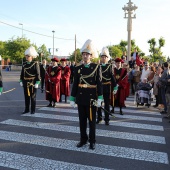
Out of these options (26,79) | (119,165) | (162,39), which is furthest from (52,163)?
(162,39)

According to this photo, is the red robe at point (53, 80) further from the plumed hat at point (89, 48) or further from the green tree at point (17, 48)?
the green tree at point (17, 48)

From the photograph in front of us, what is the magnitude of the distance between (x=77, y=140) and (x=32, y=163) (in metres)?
1.65

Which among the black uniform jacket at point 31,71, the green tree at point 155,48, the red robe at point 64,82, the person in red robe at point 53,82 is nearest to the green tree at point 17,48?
the green tree at point 155,48

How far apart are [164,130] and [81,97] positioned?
317 cm

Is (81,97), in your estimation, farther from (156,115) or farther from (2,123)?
(156,115)

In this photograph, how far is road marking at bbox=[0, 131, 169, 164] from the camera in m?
5.12

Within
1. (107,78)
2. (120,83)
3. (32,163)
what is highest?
(107,78)

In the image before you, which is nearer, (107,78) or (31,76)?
(107,78)

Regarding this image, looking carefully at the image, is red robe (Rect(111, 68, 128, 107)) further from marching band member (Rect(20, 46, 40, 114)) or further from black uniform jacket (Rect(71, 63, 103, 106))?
black uniform jacket (Rect(71, 63, 103, 106))

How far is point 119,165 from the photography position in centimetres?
470

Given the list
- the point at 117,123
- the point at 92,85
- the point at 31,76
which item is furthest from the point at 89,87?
the point at 31,76

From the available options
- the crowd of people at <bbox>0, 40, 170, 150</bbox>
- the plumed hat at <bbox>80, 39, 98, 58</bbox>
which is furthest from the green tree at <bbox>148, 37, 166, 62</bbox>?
the plumed hat at <bbox>80, 39, 98, 58</bbox>

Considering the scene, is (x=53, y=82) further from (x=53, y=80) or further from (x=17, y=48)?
(x=17, y=48)

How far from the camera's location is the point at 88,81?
5.57m
